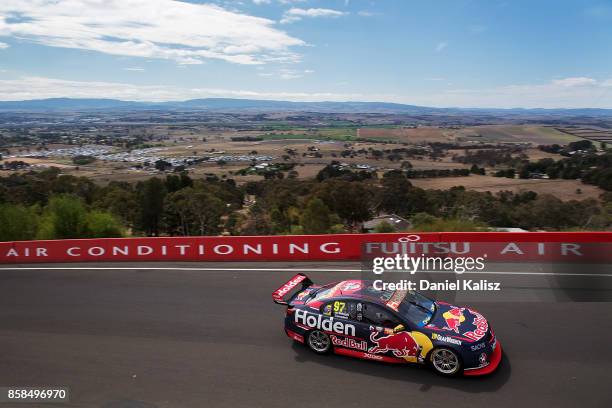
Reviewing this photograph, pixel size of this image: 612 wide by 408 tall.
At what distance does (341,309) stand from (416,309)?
1263 mm

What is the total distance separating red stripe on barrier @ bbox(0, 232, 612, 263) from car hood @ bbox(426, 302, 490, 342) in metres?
5.66

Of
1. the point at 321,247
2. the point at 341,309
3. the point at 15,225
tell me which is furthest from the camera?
the point at 15,225

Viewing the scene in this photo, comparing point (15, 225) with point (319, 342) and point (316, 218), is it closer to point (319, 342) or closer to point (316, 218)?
point (316, 218)

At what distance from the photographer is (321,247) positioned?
14.5 metres

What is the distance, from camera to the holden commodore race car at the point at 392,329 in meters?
7.32

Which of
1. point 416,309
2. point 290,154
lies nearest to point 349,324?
point 416,309

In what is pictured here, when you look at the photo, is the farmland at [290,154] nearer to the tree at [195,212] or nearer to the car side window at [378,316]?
the tree at [195,212]

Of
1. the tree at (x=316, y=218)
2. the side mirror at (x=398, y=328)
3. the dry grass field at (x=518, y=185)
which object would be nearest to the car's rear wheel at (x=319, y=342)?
the side mirror at (x=398, y=328)

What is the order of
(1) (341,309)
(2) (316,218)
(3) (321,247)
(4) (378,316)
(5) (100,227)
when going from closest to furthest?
(4) (378,316) → (1) (341,309) → (3) (321,247) → (5) (100,227) → (2) (316,218)

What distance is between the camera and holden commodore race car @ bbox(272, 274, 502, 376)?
732 centimetres

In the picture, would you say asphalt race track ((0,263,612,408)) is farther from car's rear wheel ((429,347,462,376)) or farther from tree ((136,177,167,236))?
tree ((136,177,167,236))

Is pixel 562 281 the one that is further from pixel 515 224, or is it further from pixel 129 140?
pixel 129 140

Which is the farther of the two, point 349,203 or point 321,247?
point 349,203

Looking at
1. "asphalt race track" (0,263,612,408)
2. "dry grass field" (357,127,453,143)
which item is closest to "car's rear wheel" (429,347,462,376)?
"asphalt race track" (0,263,612,408)
